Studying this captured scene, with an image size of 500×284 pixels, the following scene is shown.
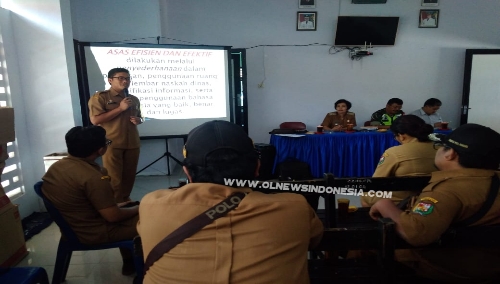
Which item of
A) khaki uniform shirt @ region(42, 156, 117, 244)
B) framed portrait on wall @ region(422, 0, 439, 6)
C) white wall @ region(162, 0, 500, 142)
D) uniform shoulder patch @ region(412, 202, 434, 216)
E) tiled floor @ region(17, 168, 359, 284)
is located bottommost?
tiled floor @ region(17, 168, 359, 284)

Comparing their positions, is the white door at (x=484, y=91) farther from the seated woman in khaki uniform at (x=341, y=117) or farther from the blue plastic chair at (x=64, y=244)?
the blue plastic chair at (x=64, y=244)

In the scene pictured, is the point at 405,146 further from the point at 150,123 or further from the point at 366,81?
the point at 366,81

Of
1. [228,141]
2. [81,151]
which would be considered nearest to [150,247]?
[228,141]

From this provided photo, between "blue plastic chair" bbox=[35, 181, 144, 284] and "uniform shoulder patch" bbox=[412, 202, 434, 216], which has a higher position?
"uniform shoulder patch" bbox=[412, 202, 434, 216]

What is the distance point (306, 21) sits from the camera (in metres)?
4.89

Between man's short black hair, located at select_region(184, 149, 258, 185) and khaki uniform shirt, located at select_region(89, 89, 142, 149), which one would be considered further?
khaki uniform shirt, located at select_region(89, 89, 142, 149)

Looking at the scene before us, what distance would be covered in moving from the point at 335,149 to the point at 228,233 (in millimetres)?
3272

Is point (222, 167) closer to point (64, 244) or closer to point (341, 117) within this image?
point (64, 244)

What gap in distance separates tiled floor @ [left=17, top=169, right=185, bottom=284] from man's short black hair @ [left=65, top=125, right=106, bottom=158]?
840 mm

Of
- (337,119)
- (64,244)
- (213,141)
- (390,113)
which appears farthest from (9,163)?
(390,113)

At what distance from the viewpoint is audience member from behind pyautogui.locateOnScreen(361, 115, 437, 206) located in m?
1.51

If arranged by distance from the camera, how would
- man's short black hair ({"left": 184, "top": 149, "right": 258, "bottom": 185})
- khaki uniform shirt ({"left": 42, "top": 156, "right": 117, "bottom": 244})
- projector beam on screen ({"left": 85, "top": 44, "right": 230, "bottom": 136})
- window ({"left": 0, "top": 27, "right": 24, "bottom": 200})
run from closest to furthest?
man's short black hair ({"left": 184, "top": 149, "right": 258, "bottom": 185}) → khaki uniform shirt ({"left": 42, "top": 156, "right": 117, "bottom": 244}) → window ({"left": 0, "top": 27, "right": 24, "bottom": 200}) → projector beam on screen ({"left": 85, "top": 44, "right": 230, "bottom": 136})

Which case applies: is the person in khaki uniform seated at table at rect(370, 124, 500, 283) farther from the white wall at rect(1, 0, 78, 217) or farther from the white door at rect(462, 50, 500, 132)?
the white door at rect(462, 50, 500, 132)

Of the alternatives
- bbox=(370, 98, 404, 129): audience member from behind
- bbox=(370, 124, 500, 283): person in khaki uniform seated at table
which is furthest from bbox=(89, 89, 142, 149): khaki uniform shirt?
bbox=(370, 98, 404, 129): audience member from behind
